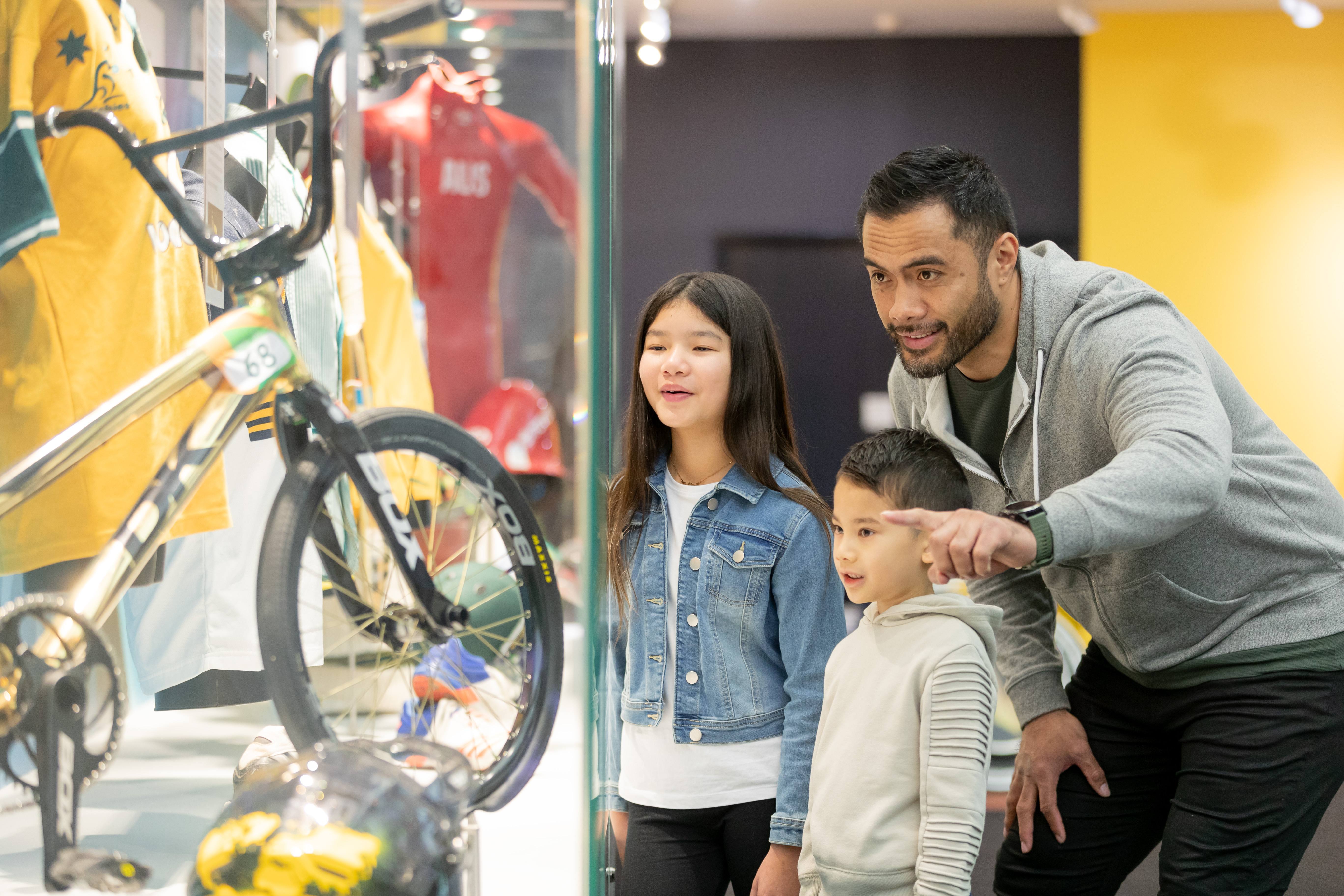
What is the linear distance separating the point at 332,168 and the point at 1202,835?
1296 mm

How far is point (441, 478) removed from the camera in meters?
0.76

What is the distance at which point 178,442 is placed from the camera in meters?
0.72

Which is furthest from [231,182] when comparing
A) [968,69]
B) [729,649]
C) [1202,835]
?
[968,69]

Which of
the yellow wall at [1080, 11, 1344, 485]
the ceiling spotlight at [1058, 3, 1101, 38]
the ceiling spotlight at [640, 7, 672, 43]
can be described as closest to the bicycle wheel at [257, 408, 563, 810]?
the ceiling spotlight at [640, 7, 672, 43]

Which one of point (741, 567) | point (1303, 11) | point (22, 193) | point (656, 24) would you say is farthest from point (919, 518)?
point (1303, 11)

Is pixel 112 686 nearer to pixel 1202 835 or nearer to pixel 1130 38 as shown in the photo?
pixel 1202 835

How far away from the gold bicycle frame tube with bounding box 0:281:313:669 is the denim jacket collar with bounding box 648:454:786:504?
2.55 ft

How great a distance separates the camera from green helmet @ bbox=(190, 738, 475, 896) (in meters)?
0.67

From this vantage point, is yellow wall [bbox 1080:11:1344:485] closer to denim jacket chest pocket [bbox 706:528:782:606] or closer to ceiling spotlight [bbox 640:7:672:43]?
ceiling spotlight [bbox 640:7:672:43]

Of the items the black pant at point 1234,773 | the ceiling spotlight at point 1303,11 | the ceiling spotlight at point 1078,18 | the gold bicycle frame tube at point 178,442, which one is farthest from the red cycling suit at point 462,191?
the ceiling spotlight at point 1303,11

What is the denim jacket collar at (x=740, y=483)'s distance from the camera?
142 centimetres

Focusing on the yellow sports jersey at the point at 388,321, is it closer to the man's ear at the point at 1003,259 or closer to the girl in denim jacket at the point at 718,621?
the girl in denim jacket at the point at 718,621

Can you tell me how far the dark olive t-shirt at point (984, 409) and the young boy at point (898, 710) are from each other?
0.17 meters

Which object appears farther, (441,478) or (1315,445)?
(1315,445)
